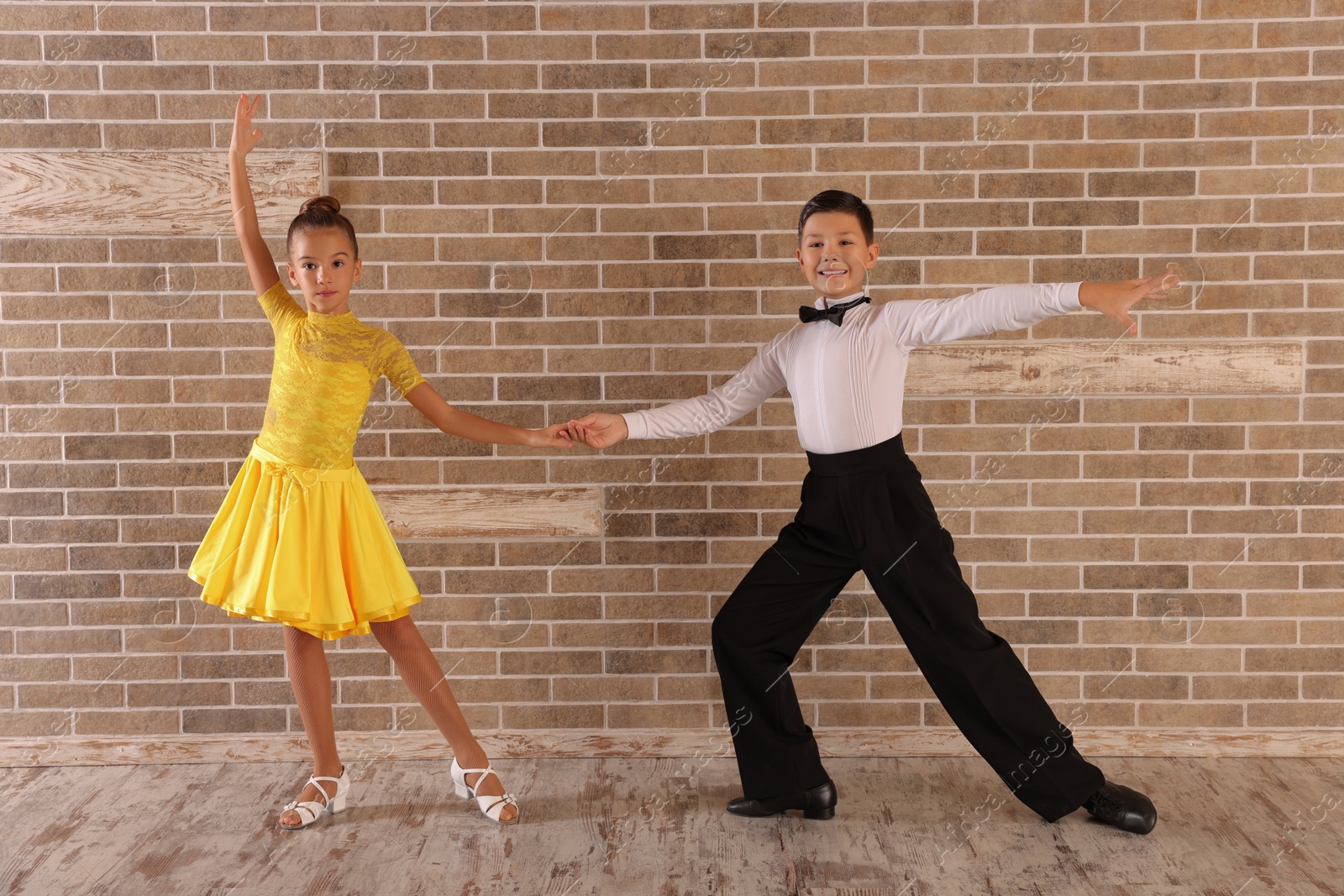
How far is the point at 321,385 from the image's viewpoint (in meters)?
2.75

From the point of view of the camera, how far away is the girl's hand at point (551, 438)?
2.89 meters

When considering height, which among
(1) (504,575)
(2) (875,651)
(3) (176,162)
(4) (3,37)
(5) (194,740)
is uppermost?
(4) (3,37)

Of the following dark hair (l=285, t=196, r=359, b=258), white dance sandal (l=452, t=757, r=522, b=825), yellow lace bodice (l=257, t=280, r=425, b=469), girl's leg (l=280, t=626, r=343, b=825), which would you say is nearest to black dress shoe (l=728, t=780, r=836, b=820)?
Answer: white dance sandal (l=452, t=757, r=522, b=825)

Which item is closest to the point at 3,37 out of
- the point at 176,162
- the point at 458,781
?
the point at 176,162

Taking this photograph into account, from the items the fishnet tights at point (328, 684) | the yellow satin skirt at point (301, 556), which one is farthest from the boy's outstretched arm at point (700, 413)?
the fishnet tights at point (328, 684)

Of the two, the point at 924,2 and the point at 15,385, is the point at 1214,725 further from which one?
Result: the point at 15,385

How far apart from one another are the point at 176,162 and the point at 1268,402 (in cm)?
365

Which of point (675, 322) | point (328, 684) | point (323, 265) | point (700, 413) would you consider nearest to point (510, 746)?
point (328, 684)

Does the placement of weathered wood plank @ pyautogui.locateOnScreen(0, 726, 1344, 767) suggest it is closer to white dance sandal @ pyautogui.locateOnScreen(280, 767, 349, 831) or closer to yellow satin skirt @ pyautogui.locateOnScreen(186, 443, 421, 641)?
white dance sandal @ pyautogui.locateOnScreen(280, 767, 349, 831)

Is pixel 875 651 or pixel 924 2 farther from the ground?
pixel 924 2

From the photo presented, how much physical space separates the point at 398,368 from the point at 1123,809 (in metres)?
2.40

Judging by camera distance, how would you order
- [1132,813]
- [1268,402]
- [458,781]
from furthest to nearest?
1. [1268,402]
2. [458,781]
3. [1132,813]

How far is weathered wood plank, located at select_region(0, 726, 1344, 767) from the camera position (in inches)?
130

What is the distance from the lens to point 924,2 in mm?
3131
